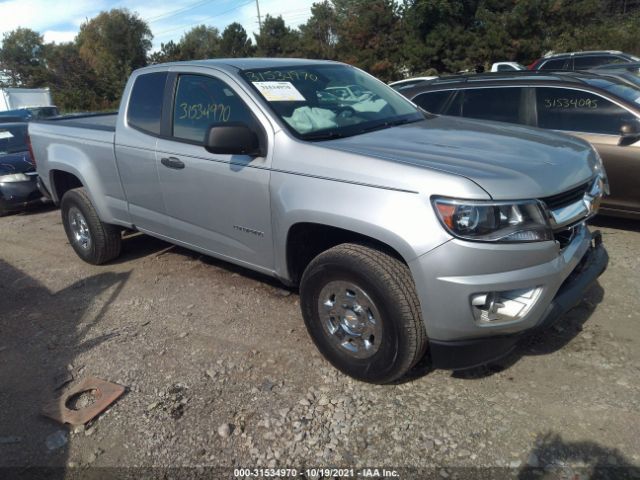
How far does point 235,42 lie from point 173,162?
59392 mm

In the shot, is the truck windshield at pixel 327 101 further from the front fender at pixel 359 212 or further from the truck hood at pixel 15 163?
the truck hood at pixel 15 163

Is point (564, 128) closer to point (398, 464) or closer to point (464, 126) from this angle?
point (464, 126)

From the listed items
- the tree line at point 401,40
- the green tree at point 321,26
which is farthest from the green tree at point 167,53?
the green tree at point 321,26

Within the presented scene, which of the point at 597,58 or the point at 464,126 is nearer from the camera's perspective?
the point at 464,126

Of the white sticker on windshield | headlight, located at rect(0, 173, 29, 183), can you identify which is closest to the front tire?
the white sticker on windshield

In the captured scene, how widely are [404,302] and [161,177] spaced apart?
7.53 ft

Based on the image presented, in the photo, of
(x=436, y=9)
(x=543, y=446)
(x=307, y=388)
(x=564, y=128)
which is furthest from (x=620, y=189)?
(x=436, y=9)

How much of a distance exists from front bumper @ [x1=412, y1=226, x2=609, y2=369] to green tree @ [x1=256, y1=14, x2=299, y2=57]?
5129 centimetres

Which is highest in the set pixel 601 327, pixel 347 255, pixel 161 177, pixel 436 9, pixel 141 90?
pixel 436 9

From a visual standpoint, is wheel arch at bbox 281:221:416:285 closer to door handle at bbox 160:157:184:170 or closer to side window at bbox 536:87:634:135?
door handle at bbox 160:157:184:170

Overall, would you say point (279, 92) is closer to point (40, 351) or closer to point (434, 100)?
point (40, 351)

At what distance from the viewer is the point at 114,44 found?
184ft

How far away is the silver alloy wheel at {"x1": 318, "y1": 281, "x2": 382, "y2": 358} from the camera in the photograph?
2877 millimetres

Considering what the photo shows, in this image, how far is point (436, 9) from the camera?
A: 105 feet
